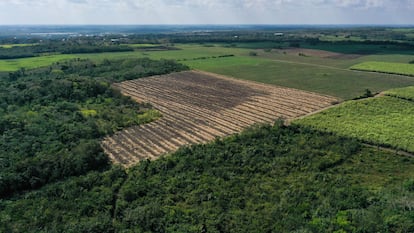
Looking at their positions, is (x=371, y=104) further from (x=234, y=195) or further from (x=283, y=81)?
(x=234, y=195)

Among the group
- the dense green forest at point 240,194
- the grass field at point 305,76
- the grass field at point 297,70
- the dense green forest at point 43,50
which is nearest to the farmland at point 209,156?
the dense green forest at point 240,194

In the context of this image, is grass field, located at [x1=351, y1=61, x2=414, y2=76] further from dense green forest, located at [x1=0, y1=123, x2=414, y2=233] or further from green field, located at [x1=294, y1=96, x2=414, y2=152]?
dense green forest, located at [x1=0, y1=123, x2=414, y2=233]

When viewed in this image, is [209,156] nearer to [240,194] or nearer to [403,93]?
[240,194]

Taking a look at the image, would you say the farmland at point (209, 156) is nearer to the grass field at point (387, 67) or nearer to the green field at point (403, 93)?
the green field at point (403, 93)

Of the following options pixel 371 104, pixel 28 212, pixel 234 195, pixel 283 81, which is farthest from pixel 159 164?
pixel 283 81

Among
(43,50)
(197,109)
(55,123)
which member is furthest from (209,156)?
(43,50)

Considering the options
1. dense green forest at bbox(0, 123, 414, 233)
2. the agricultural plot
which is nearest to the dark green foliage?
the agricultural plot
